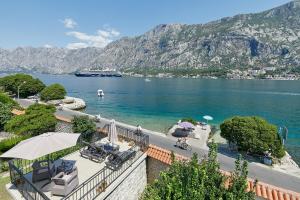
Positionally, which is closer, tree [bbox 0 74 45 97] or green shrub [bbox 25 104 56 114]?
green shrub [bbox 25 104 56 114]

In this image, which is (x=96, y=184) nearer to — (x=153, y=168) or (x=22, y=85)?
(x=153, y=168)

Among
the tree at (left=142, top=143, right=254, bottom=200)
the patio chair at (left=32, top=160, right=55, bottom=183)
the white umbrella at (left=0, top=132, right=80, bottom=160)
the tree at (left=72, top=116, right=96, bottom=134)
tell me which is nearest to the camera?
the tree at (left=142, top=143, right=254, bottom=200)

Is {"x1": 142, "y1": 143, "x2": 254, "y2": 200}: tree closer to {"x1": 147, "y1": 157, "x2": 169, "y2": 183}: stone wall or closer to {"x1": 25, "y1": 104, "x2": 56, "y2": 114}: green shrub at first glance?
{"x1": 147, "y1": 157, "x2": 169, "y2": 183}: stone wall

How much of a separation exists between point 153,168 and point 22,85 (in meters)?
58.6

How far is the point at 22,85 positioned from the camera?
2398 inches

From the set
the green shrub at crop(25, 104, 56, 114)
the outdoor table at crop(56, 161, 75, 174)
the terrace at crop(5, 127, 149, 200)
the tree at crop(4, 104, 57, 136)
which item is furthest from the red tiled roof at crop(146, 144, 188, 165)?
the green shrub at crop(25, 104, 56, 114)

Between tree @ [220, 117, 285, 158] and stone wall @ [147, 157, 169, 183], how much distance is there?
13.5 m

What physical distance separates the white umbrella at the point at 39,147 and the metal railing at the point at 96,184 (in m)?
1.88

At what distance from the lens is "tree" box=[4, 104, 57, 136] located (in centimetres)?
2328

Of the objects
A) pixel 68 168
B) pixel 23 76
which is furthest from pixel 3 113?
pixel 23 76

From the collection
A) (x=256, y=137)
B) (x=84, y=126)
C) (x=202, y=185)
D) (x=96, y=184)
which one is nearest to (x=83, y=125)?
(x=84, y=126)

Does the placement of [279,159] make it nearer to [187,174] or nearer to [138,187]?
[138,187]

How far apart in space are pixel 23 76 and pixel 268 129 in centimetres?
6122

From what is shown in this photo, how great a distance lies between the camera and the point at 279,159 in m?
23.2
